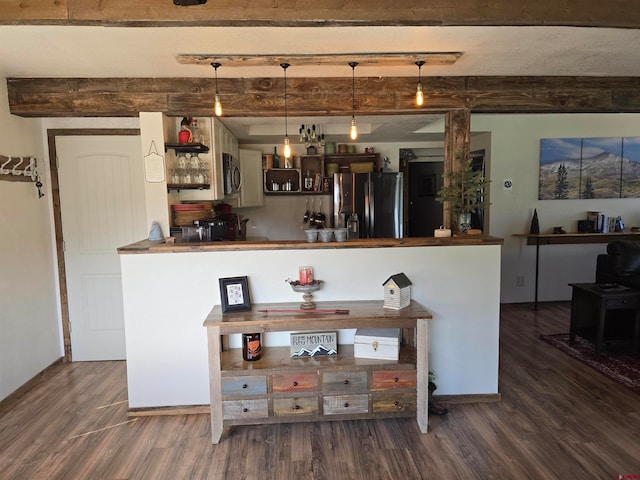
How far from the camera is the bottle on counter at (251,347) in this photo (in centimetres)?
265

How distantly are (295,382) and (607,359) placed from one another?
289cm

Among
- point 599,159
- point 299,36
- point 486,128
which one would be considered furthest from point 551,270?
point 299,36

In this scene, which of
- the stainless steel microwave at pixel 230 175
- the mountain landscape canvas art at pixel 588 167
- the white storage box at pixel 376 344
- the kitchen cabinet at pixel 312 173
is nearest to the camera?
the white storage box at pixel 376 344

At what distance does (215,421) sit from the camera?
8.21 ft

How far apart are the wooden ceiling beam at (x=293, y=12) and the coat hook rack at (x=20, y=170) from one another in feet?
4.89

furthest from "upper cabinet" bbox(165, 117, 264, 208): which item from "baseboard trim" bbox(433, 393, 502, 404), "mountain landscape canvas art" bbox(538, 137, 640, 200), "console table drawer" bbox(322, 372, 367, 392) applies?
"mountain landscape canvas art" bbox(538, 137, 640, 200)

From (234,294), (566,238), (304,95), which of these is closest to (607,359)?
(566,238)

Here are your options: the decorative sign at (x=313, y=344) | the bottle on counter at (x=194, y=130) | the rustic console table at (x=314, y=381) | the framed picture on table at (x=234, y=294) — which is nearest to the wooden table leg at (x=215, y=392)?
the rustic console table at (x=314, y=381)

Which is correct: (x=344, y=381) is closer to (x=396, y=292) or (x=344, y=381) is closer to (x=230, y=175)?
(x=396, y=292)

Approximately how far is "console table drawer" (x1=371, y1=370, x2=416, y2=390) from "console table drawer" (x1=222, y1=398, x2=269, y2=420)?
69 cm

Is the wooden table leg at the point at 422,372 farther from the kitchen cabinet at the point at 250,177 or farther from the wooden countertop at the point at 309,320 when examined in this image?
the kitchen cabinet at the point at 250,177

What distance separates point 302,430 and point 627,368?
2789 mm

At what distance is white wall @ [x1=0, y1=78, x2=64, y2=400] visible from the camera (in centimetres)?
304

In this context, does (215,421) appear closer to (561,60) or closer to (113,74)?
(113,74)
